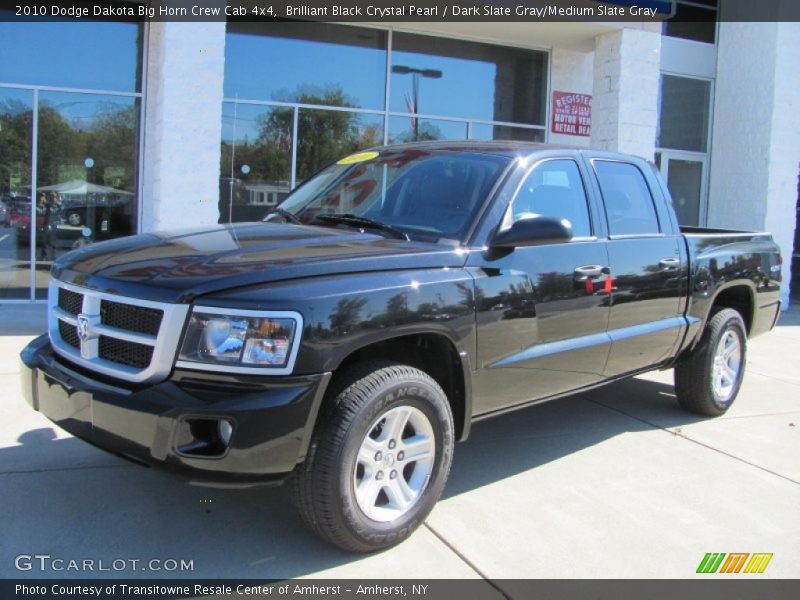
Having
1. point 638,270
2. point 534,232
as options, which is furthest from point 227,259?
point 638,270

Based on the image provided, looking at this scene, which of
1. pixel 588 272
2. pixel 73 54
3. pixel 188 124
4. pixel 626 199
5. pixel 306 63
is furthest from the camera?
pixel 306 63

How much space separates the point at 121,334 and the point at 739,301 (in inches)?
193

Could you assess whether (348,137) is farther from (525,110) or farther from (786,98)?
(786,98)

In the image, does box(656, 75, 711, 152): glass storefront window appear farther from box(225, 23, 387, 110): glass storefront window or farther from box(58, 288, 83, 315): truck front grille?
box(58, 288, 83, 315): truck front grille

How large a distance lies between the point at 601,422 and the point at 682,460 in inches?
32.5

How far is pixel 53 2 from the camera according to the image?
9.56 meters

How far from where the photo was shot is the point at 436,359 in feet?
12.1

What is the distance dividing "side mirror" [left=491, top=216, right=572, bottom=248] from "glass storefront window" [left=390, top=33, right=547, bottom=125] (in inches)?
323

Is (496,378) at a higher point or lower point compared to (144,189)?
lower

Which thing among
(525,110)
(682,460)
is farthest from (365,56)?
(682,460)

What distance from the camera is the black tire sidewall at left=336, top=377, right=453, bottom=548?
3062 mm

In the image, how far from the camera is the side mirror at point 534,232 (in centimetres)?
365

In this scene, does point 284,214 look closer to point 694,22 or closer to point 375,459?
point 375,459

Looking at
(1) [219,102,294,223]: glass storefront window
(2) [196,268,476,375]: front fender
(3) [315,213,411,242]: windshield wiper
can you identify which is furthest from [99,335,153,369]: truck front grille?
(1) [219,102,294,223]: glass storefront window
